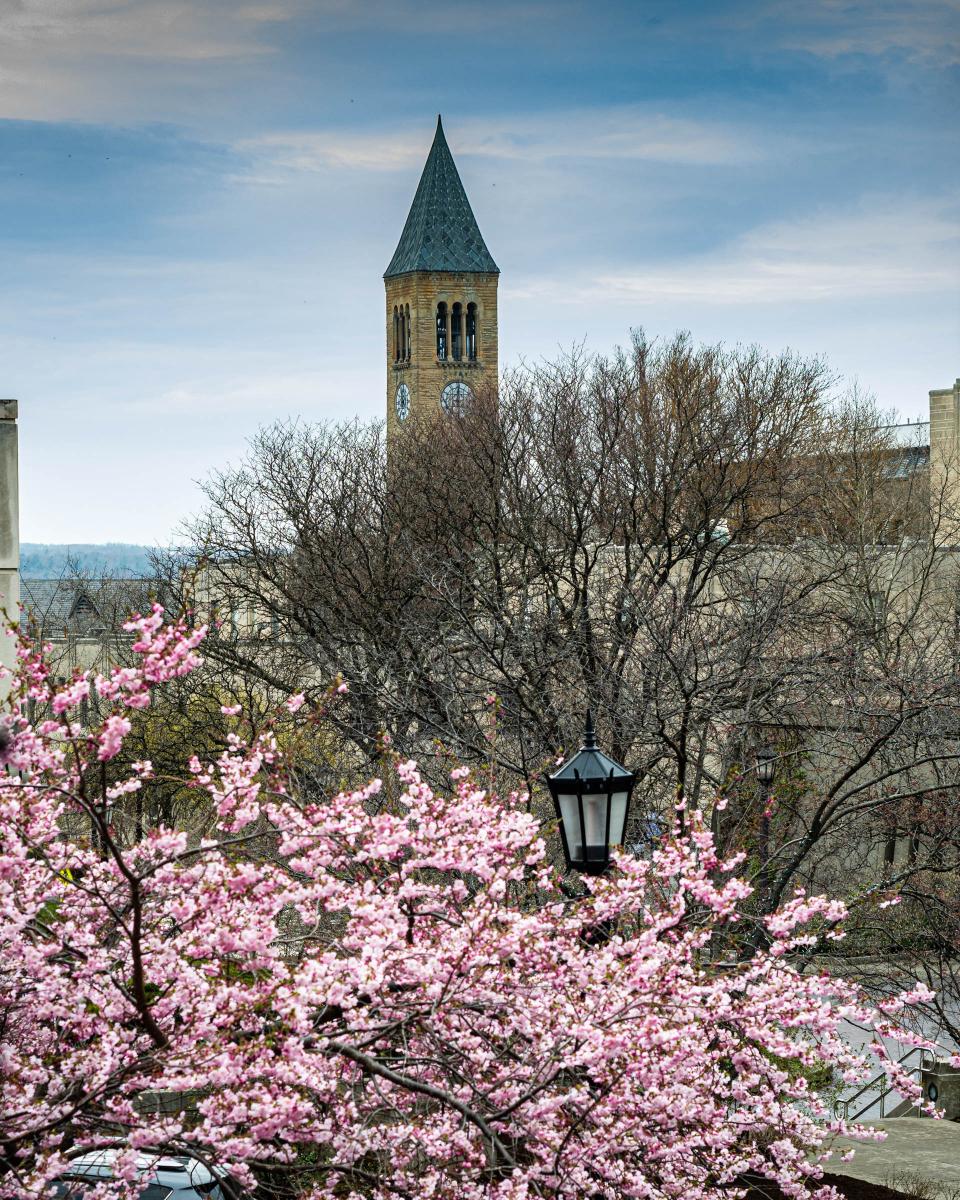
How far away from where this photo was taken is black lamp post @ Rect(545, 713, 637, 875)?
883 centimetres

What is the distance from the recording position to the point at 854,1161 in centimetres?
1197

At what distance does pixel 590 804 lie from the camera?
8867 millimetres

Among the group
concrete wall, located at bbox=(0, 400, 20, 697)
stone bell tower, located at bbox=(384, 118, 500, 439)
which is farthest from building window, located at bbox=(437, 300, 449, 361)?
→ concrete wall, located at bbox=(0, 400, 20, 697)

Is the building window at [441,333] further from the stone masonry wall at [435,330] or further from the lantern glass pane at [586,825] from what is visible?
the lantern glass pane at [586,825]

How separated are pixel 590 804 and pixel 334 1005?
2638mm

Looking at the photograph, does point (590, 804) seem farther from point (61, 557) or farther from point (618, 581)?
point (61, 557)

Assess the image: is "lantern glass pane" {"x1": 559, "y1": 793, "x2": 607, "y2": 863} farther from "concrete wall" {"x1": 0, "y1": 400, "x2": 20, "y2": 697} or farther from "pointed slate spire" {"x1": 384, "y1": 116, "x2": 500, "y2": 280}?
"pointed slate spire" {"x1": 384, "y1": 116, "x2": 500, "y2": 280}

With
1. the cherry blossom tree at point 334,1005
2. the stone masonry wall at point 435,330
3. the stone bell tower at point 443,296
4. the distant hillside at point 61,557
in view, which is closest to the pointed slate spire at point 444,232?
the stone bell tower at point 443,296

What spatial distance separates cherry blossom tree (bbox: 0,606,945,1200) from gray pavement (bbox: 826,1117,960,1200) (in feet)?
11.3

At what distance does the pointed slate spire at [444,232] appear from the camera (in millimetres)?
99500

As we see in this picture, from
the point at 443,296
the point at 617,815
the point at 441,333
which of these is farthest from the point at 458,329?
the point at 617,815

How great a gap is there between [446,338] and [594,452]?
70846mm

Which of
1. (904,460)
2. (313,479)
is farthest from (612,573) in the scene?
(904,460)

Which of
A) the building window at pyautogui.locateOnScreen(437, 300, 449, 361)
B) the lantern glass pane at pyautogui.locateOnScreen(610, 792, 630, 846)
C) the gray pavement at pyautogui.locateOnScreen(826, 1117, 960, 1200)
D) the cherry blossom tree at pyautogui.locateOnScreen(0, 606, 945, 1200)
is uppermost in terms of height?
the building window at pyautogui.locateOnScreen(437, 300, 449, 361)
